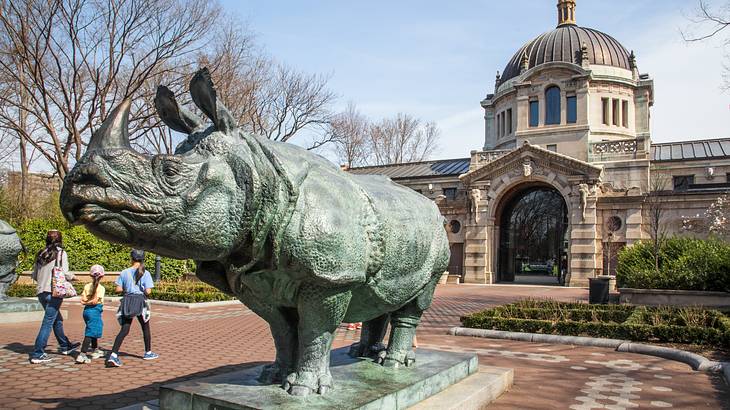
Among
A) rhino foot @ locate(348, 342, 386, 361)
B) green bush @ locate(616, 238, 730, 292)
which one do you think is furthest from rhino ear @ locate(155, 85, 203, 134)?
green bush @ locate(616, 238, 730, 292)

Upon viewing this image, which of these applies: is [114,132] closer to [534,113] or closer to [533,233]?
[534,113]

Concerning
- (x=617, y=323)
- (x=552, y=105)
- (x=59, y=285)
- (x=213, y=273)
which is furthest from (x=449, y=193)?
(x=213, y=273)

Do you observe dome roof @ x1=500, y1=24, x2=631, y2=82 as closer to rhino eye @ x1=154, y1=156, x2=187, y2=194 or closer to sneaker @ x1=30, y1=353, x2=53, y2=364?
sneaker @ x1=30, y1=353, x2=53, y2=364

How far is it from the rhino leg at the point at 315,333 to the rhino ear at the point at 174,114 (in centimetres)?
122

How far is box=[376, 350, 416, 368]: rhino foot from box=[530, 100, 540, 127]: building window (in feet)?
112

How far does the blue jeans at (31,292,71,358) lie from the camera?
304 inches

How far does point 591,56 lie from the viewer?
37625 mm

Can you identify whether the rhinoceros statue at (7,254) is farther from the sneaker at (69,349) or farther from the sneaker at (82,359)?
the sneaker at (82,359)

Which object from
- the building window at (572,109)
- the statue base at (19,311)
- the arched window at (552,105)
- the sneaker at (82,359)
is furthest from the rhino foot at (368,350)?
the arched window at (552,105)

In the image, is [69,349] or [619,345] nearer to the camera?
[69,349]

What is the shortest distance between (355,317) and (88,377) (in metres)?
4.63

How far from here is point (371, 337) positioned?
4996 millimetres

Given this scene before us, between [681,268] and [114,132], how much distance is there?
18.4m

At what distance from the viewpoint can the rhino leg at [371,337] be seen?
4938 mm
